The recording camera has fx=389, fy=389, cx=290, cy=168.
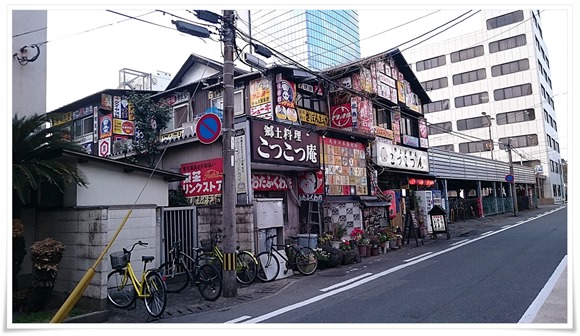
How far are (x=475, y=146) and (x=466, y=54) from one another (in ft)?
43.0

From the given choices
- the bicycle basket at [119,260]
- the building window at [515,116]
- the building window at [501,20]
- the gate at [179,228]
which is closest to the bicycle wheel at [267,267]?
the gate at [179,228]

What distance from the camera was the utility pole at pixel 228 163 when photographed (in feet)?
29.2

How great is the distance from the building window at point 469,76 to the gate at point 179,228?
173 feet

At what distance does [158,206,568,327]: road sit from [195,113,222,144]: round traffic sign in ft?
13.0

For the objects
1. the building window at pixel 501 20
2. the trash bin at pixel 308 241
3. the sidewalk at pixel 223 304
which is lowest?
the sidewalk at pixel 223 304

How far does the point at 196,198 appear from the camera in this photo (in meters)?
13.0

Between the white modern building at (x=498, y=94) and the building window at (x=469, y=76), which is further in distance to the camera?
the building window at (x=469, y=76)

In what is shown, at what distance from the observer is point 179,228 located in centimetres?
1088

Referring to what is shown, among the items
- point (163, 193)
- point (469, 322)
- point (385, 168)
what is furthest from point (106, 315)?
point (385, 168)

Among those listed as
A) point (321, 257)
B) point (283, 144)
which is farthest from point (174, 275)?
point (283, 144)

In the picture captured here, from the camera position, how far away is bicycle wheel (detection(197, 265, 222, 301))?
8.52 metres

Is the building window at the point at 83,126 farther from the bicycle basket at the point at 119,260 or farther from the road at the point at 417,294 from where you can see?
the road at the point at 417,294

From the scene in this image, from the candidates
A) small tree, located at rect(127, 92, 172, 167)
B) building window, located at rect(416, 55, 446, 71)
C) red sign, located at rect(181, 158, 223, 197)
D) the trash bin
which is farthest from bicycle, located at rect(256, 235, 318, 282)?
building window, located at rect(416, 55, 446, 71)

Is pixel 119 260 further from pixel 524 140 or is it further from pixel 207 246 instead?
pixel 524 140
